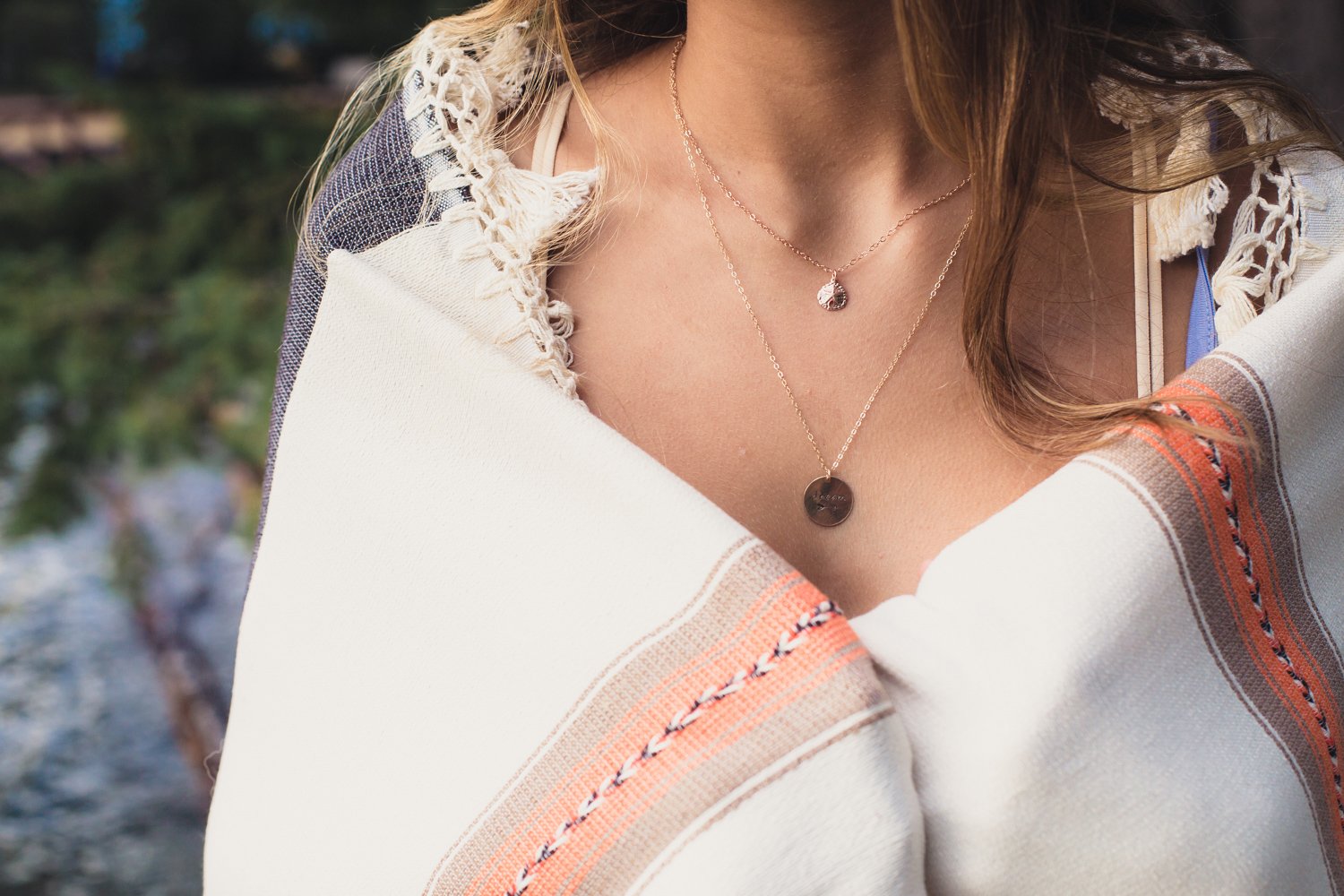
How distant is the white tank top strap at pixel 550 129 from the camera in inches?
39.7

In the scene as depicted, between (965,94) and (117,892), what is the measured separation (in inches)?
97.2

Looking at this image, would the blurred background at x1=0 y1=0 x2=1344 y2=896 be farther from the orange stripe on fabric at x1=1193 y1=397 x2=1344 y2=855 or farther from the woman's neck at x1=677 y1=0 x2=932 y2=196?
the orange stripe on fabric at x1=1193 y1=397 x2=1344 y2=855

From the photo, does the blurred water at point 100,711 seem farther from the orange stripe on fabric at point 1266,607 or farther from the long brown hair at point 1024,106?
the orange stripe on fabric at point 1266,607

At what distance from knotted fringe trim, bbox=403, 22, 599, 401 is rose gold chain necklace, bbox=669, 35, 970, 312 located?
4.3 inches

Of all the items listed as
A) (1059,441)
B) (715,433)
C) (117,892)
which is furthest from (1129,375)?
(117,892)

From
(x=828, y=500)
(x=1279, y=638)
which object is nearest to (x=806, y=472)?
(x=828, y=500)

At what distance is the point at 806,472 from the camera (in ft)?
3.10

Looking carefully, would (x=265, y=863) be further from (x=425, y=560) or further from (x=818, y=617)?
(x=818, y=617)

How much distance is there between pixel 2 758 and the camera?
2627 mm

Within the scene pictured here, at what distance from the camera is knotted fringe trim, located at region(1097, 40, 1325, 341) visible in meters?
0.95

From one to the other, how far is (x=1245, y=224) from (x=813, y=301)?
1.17 feet

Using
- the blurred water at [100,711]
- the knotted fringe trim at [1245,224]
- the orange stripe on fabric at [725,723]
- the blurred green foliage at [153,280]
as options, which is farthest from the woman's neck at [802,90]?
the blurred water at [100,711]

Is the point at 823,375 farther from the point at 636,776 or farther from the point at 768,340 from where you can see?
the point at 636,776

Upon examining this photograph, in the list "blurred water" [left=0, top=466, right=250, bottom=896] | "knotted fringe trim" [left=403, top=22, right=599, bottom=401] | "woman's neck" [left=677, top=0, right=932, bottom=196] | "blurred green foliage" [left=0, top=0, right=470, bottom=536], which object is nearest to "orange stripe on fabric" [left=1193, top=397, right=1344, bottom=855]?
"woman's neck" [left=677, top=0, right=932, bottom=196]
